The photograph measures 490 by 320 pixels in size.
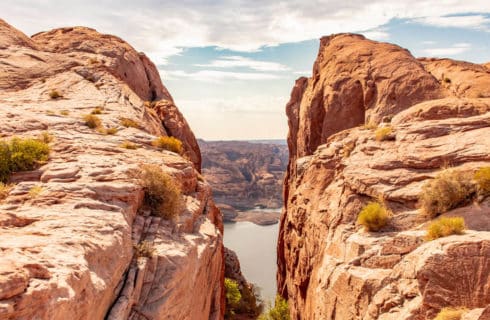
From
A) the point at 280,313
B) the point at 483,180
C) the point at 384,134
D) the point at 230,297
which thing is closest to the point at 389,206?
the point at 483,180

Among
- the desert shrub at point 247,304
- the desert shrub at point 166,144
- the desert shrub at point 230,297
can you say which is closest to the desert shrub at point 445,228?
the desert shrub at point 166,144

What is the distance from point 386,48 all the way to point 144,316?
31600 mm

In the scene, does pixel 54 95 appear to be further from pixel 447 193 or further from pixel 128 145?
pixel 447 193

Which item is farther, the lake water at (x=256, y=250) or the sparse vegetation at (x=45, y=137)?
the lake water at (x=256, y=250)

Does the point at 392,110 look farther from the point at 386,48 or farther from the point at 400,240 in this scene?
the point at 400,240

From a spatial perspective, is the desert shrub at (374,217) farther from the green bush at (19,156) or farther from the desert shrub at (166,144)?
the green bush at (19,156)

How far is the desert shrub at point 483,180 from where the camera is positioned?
38.7 feet

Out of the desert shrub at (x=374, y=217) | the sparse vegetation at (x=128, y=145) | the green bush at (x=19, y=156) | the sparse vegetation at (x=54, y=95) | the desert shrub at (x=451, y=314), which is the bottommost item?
the desert shrub at (x=451, y=314)

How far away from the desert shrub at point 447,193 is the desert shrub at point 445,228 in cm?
160

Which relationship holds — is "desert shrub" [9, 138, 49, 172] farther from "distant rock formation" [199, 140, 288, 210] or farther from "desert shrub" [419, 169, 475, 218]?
"distant rock formation" [199, 140, 288, 210]

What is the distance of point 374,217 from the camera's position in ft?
41.3

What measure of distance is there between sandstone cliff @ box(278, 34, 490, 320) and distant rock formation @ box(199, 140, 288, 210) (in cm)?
11490

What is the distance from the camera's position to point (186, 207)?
13.7m

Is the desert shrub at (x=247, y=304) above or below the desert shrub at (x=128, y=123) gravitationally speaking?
below
